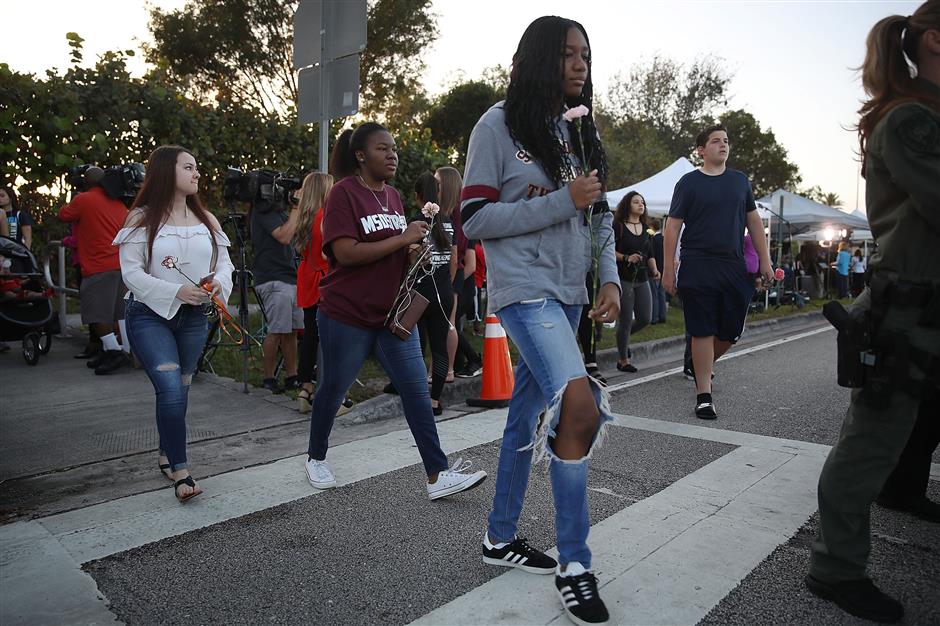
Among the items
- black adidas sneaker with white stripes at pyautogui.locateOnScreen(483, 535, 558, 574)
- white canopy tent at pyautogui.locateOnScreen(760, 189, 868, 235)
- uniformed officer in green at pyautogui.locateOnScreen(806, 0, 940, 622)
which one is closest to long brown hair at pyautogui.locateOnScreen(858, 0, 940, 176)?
uniformed officer in green at pyautogui.locateOnScreen(806, 0, 940, 622)

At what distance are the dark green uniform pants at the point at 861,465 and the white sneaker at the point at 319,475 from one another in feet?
7.73

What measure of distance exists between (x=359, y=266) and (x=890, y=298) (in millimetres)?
2293

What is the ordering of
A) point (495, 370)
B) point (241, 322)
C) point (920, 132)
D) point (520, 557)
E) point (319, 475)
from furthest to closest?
point (241, 322), point (495, 370), point (319, 475), point (520, 557), point (920, 132)

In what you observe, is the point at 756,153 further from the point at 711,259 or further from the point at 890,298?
the point at 890,298

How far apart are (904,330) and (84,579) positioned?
10.2 ft

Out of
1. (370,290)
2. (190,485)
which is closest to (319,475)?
(190,485)

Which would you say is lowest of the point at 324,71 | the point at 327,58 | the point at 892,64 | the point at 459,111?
the point at 892,64

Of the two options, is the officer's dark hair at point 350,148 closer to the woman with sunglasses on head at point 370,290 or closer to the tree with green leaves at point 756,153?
the woman with sunglasses on head at point 370,290

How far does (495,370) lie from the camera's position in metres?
5.92

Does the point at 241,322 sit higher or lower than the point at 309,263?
lower

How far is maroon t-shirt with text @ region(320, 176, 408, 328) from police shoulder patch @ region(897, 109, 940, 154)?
223 cm

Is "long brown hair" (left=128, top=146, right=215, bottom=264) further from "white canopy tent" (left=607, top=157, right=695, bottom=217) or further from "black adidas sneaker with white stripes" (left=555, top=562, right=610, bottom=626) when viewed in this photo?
"white canopy tent" (left=607, top=157, right=695, bottom=217)

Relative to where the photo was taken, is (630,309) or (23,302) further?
(630,309)

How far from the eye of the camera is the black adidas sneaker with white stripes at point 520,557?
2.74m
